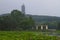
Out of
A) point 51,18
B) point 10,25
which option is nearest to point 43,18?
point 51,18

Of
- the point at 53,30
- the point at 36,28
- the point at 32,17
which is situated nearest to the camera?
the point at 53,30

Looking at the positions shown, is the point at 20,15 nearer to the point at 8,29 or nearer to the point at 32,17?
the point at 32,17

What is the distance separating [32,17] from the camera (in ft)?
37.5

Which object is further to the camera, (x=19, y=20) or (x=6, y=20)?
(x=19, y=20)

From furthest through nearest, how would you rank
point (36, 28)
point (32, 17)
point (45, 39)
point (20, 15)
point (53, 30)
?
point (20, 15), point (32, 17), point (36, 28), point (53, 30), point (45, 39)

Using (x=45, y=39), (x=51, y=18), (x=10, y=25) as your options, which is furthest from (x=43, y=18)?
(x=45, y=39)

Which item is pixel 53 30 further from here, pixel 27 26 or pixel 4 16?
pixel 4 16

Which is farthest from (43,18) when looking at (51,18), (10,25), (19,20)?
(10,25)

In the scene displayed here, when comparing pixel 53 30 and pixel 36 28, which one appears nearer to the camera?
pixel 53 30

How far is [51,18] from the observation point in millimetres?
11766

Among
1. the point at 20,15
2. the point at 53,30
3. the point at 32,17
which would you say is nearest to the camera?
the point at 53,30

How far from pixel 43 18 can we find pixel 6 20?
244 cm

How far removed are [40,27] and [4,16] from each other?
2155mm

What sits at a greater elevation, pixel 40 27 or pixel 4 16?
pixel 4 16
